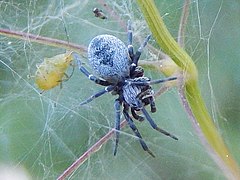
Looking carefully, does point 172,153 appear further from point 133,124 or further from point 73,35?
point 73,35

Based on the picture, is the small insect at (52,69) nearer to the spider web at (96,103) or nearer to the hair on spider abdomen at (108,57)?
the hair on spider abdomen at (108,57)

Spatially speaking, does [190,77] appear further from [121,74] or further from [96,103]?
[96,103]

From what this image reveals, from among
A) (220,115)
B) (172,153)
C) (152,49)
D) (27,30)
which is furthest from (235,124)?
(27,30)

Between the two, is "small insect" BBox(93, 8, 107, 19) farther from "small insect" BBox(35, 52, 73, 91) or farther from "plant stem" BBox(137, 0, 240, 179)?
"plant stem" BBox(137, 0, 240, 179)

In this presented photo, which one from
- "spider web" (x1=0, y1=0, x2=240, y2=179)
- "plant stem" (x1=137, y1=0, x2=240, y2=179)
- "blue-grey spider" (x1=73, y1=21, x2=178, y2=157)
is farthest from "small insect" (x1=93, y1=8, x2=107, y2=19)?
"plant stem" (x1=137, y1=0, x2=240, y2=179)

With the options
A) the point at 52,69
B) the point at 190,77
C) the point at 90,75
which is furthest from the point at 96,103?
the point at 190,77
